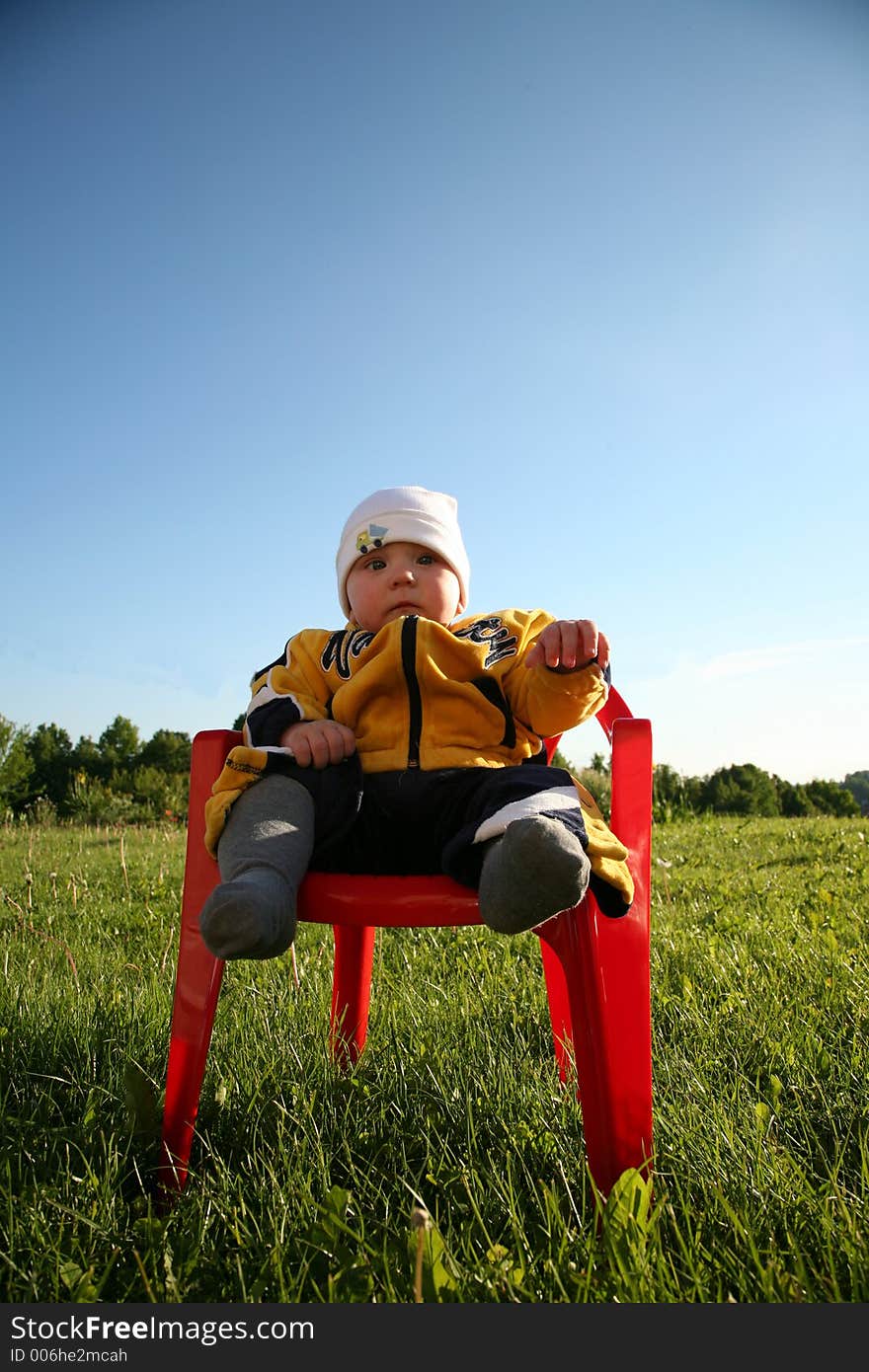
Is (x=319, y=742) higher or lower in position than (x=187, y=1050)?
higher

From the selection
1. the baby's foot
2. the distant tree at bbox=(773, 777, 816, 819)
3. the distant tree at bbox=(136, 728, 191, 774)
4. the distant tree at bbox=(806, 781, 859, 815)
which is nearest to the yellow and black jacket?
the baby's foot

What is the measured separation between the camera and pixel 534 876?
3.59 ft

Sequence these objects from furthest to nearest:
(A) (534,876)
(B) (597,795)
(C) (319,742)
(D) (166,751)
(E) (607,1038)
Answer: (D) (166,751)
(B) (597,795)
(C) (319,742)
(E) (607,1038)
(A) (534,876)

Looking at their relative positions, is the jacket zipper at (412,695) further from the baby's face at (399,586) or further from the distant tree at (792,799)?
the distant tree at (792,799)

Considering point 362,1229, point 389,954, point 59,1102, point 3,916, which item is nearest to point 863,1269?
point 362,1229

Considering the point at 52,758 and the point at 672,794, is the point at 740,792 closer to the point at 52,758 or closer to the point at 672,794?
the point at 672,794

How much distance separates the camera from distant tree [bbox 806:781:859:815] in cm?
1205

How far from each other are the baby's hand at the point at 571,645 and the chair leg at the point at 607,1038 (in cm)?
41

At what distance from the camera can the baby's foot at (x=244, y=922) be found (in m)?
1.12

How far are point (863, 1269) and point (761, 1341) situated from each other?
0.17 metres

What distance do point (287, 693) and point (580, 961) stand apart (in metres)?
0.78

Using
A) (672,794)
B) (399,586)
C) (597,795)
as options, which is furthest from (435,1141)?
(672,794)

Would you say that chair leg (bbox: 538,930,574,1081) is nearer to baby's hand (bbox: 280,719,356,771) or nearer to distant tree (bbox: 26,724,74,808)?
baby's hand (bbox: 280,719,356,771)

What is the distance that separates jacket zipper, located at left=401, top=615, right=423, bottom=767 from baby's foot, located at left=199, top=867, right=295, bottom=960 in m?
0.47
